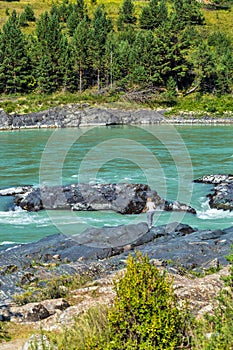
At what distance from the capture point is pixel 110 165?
104ft

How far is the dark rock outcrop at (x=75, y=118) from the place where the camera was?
5750 centimetres

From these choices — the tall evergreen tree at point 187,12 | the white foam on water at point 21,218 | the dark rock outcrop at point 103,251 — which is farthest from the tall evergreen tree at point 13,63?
the dark rock outcrop at point 103,251

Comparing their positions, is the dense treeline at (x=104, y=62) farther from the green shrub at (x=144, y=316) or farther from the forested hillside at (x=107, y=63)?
the green shrub at (x=144, y=316)

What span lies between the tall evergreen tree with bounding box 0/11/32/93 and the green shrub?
66.2m

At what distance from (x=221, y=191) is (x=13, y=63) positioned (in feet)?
176

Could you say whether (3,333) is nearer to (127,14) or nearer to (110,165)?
(110,165)

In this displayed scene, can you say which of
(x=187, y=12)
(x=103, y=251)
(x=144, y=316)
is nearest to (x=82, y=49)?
(x=187, y=12)

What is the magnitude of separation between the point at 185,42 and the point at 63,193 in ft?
183

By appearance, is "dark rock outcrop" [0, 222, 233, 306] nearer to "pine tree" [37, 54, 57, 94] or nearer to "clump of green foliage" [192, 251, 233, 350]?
"clump of green foliage" [192, 251, 233, 350]

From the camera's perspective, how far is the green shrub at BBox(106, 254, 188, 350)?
5793mm

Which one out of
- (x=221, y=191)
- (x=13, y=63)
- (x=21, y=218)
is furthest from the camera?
(x=13, y=63)

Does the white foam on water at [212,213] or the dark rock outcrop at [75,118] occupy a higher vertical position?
the white foam on water at [212,213]

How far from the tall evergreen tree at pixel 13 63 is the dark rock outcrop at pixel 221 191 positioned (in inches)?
1925

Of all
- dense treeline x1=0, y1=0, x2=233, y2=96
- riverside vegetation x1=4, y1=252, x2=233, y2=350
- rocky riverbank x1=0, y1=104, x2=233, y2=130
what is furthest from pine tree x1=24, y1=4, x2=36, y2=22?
riverside vegetation x1=4, y1=252, x2=233, y2=350
